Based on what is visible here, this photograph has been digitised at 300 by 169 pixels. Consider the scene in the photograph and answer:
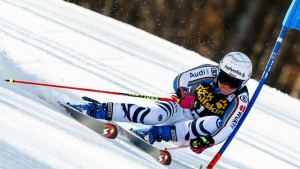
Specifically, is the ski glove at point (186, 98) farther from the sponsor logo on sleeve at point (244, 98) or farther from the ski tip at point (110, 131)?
the ski tip at point (110, 131)

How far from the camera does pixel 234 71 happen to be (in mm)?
5570

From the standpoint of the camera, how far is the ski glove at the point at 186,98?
18.7 ft

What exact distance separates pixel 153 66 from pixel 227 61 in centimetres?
658

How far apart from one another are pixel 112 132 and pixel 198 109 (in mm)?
998

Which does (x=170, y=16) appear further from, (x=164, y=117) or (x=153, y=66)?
(x=164, y=117)

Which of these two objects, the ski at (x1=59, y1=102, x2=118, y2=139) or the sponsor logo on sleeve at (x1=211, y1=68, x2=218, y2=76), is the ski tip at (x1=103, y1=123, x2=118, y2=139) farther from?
the sponsor logo on sleeve at (x1=211, y1=68, x2=218, y2=76)

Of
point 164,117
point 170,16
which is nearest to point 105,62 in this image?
point 164,117

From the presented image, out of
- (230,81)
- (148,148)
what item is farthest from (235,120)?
(148,148)

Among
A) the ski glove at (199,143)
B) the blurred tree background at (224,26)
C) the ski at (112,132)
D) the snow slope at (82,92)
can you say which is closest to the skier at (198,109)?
the ski glove at (199,143)

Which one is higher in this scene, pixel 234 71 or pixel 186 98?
pixel 234 71

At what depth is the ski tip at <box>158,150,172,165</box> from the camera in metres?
5.28

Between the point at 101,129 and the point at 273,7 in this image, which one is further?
the point at 273,7

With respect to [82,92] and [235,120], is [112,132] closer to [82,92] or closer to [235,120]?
[235,120]

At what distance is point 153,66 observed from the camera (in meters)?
12.2
